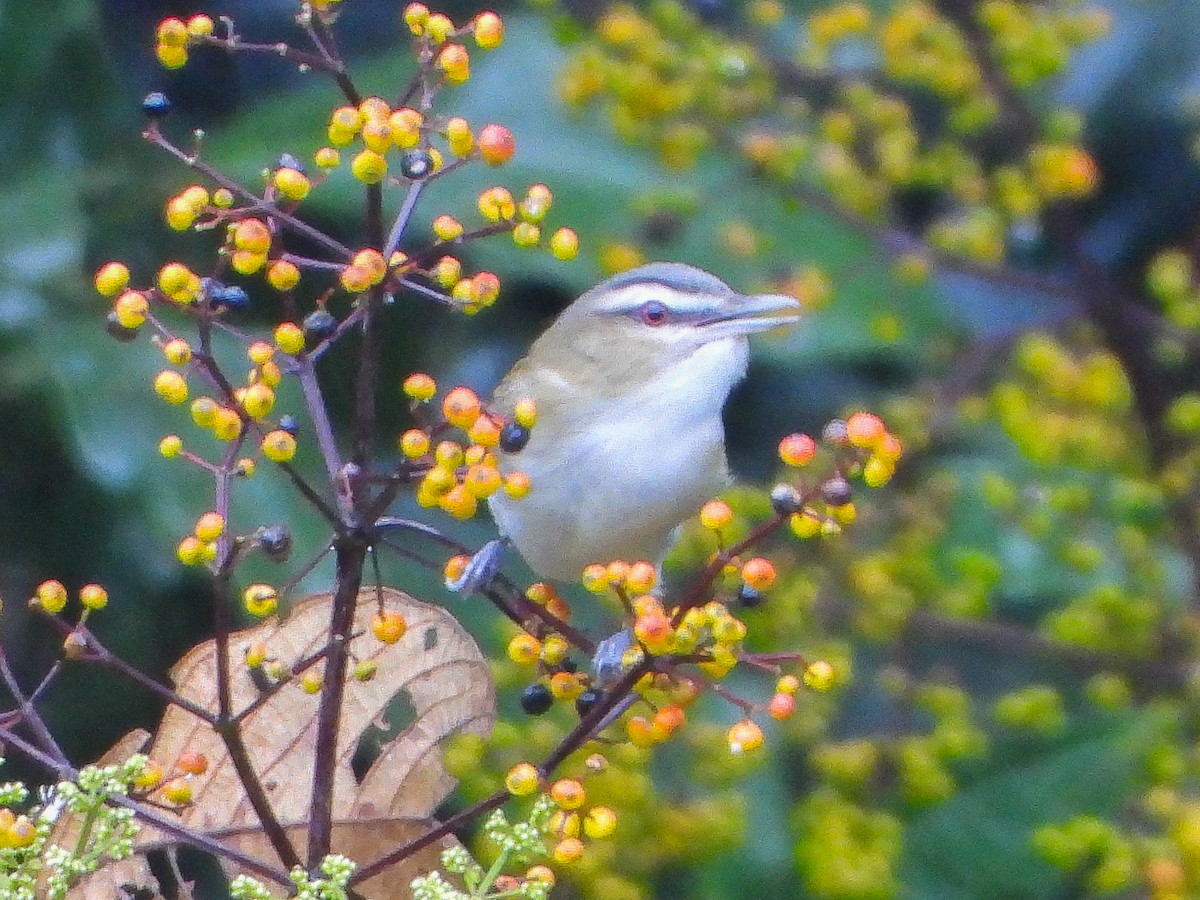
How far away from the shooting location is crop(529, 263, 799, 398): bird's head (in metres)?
2.21

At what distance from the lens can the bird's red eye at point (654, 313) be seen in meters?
2.31

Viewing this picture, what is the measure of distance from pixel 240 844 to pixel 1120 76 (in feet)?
11.4

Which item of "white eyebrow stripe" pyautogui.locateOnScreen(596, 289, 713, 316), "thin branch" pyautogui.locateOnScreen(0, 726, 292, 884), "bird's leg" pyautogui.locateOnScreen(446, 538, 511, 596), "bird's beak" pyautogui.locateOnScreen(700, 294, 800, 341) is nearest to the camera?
"thin branch" pyautogui.locateOnScreen(0, 726, 292, 884)

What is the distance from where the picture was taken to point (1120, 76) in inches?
166

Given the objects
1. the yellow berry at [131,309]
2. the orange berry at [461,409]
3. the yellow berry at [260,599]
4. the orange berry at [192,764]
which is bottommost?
the orange berry at [192,764]

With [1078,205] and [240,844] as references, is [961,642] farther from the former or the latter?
[240,844]

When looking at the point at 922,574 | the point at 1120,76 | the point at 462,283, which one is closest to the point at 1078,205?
the point at 1120,76

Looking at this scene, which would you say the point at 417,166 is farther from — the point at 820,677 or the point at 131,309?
the point at 820,677

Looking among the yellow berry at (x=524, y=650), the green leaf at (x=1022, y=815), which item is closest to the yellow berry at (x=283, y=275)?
the yellow berry at (x=524, y=650)

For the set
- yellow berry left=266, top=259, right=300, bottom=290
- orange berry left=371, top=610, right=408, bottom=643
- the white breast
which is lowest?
the white breast

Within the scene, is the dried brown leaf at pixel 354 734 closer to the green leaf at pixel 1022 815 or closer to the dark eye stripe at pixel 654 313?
the dark eye stripe at pixel 654 313

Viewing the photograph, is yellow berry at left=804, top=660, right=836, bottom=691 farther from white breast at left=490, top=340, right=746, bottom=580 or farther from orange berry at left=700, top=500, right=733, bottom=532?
white breast at left=490, top=340, right=746, bottom=580

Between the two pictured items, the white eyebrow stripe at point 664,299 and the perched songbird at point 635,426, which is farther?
the white eyebrow stripe at point 664,299

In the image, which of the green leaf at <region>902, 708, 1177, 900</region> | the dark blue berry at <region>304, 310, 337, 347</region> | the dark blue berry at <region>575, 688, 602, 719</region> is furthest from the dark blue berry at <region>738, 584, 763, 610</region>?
the green leaf at <region>902, 708, 1177, 900</region>
